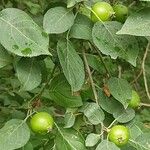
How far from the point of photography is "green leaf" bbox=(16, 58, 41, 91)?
164 cm

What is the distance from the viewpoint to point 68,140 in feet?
5.67

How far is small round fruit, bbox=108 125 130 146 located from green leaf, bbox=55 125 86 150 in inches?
5.1

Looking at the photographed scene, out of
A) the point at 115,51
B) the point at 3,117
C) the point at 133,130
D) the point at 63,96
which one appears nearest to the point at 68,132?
the point at 63,96

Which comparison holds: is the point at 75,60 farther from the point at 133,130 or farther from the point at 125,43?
the point at 133,130

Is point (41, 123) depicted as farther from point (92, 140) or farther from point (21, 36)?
point (21, 36)

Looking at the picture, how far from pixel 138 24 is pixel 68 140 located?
0.52 m

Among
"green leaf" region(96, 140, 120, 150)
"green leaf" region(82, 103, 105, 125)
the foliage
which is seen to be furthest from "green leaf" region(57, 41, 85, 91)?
"green leaf" region(96, 140, 120, 150)

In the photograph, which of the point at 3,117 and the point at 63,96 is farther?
the point at 3,117

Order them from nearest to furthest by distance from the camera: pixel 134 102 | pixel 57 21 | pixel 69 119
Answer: pixel 57 21
pixel 69 119
pixel 134 102

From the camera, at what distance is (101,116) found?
5.65ft

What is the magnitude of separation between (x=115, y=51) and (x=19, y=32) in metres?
0.36

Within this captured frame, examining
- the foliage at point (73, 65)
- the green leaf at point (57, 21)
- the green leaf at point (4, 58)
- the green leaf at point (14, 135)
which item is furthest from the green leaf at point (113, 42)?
the green leaf at point (14, 135)

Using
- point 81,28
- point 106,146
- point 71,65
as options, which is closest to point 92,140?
point 106,146

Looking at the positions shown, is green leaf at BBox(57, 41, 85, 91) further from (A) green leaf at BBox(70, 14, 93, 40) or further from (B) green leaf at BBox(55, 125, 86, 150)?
(B) green leaf at BBox(55, 125, 86, 150)
